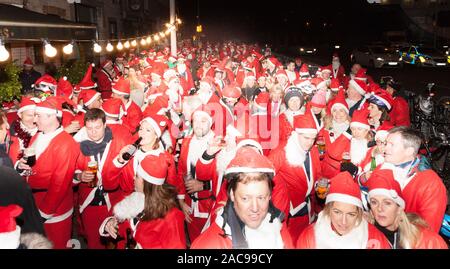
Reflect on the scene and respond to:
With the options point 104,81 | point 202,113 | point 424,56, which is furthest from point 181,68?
point 424,56

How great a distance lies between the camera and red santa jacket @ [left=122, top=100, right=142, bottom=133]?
777cm

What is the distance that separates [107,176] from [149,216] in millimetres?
1611

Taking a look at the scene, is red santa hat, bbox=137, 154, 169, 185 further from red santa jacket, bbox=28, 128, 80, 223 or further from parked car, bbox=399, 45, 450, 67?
parked car, bbox=399, 45, 450, 67

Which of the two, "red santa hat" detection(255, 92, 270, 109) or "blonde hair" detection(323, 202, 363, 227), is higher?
"red santa hat" detection(255, 92, 270, 109)

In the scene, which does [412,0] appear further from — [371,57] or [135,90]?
[135,90]

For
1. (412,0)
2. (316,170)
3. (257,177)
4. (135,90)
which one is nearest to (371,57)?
(135,90)

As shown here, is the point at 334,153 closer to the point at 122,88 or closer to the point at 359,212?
the point at 359,212

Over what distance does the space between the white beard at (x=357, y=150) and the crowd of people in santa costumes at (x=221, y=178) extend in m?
0.02

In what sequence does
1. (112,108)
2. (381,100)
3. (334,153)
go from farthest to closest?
(381,100)
(112,108)
(334,153)

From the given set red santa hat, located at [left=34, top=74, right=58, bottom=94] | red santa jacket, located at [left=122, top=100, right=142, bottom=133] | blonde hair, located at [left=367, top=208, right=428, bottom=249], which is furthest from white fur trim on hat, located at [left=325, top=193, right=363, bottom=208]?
red santa hat, located at [left=34, top=74, right=58, bottom=94]

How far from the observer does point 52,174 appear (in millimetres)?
4930

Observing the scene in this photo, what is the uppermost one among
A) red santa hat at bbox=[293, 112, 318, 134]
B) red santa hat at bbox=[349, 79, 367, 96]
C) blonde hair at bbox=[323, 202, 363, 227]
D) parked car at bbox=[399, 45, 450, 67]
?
parked car at bbox=[399, 45, 450, 67]

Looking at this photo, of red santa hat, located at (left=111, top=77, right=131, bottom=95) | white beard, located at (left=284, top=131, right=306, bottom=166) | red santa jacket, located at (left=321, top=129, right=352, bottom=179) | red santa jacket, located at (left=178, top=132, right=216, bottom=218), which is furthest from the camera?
red santa hat, located at (left=111, top=77, right=131, bottom=95)

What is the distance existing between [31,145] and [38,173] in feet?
1.81
